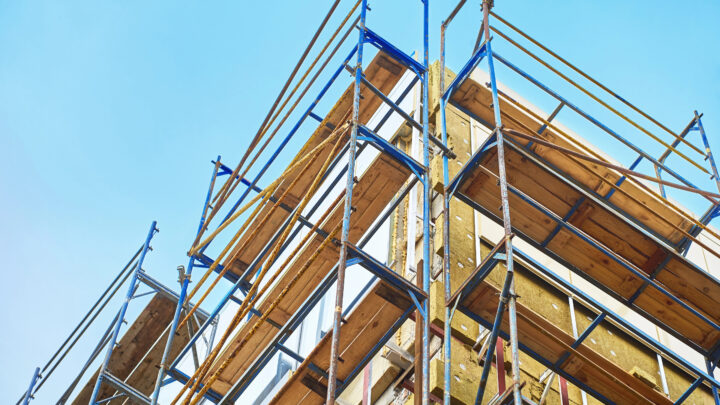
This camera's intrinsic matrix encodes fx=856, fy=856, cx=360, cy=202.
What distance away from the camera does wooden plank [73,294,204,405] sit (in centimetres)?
1298

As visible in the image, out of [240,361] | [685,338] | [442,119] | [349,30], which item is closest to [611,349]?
[685,338]

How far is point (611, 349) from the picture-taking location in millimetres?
10836

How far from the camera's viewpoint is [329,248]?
35.1 feet

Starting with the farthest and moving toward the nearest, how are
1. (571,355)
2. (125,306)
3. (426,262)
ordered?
1. (125,306)
2. (571,355)
3. (426,262)

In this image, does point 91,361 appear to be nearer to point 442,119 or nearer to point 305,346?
point 305,346

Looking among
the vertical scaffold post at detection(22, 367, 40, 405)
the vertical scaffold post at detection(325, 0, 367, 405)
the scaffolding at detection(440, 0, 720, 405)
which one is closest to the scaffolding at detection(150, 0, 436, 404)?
the vertical scaffold post at detection(325, 0, 367, 405)

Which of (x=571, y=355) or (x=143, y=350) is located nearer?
(x=571, y=355)

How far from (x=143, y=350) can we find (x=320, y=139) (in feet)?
14.3

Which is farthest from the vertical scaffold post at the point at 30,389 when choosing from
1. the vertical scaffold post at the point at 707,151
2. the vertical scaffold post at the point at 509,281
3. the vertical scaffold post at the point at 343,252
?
the vertical scaffold post at the point at 707,151

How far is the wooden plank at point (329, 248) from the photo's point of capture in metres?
10.4

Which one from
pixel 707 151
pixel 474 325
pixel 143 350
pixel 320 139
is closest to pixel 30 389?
pixel 143 350

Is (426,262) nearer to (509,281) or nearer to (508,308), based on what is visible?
(508,308)

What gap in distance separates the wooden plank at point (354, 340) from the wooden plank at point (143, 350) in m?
4.54

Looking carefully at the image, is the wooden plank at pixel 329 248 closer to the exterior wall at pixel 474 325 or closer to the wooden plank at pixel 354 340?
the exterior wall at pixel 474 325
